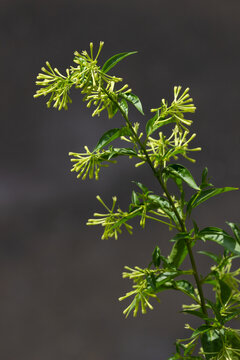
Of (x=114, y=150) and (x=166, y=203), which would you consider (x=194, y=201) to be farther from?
(x=114, y=150)

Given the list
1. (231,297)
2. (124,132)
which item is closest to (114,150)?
(124,132)

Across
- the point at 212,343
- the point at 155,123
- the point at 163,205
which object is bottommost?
the point at 212,343

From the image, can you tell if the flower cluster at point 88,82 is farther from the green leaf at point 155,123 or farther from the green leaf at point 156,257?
the green leaf at point 156,257

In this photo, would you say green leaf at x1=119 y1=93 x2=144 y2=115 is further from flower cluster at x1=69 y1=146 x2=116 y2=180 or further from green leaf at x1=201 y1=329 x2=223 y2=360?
green leaf at x1=201 y1=329 x2=223 y2=360

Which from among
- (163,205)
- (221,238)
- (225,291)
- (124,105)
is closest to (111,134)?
(124,105)

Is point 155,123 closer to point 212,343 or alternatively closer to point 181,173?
point 181,173

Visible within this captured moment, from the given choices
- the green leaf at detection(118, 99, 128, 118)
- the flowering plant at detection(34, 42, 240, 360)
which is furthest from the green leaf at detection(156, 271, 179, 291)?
the green leaf at detection(118, 99, 128, 118)

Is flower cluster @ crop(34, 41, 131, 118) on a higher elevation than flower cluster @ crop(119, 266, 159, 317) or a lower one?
higher
